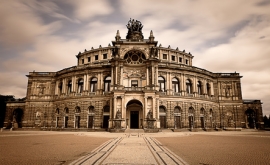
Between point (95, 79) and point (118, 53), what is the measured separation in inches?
366

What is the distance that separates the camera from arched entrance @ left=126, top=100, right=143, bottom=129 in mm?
36750

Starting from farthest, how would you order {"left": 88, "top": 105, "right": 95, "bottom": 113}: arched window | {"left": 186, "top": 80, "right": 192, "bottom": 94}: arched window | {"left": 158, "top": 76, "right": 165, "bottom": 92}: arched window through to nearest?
{"left": 186, "top": 80, "right": 192, "bottom": 94}: arched window → {"left": 158, "top": 76, "right": 165, "bottom": 92}: arched window → {"left": 88, "top": 105, "right": 95, "bottom": 113}: arched window

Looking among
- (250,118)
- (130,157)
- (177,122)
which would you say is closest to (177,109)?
(177,122)

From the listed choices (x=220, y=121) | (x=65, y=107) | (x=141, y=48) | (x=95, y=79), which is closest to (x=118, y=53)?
(x=141, y=48)

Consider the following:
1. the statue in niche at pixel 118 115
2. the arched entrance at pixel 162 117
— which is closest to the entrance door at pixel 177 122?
the arched entrance at pixel 162 117

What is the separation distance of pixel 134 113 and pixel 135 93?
515 cm

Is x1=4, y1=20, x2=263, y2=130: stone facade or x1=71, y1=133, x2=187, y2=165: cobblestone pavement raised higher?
x1=4, y1=20, x2=263, y2=130: stone facade

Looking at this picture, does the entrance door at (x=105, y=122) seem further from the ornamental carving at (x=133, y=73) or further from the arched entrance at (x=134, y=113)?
the ornamental carving at (x=133, y=73)

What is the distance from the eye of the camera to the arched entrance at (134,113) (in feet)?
121

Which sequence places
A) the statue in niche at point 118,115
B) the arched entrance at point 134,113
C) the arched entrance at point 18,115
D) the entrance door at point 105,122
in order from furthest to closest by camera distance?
the arched entrance at point 18,115
the entrance door at point 105,122
the arched entrance at point 134,113
the statue in niche at point 118,115

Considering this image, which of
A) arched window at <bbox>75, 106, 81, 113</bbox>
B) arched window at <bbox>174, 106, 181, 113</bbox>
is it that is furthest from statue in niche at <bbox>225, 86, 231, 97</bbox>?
arched window at <bbox>75, 106, 81, 113</bbox>

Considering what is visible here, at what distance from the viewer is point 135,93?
3434 cm

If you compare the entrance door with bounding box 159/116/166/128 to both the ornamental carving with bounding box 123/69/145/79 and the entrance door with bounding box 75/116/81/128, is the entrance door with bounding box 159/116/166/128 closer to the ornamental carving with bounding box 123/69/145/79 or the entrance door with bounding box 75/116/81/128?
the ornamental carving with bounding box 123/69/145/79

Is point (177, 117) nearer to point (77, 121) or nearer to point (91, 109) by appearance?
point (91, 109)
